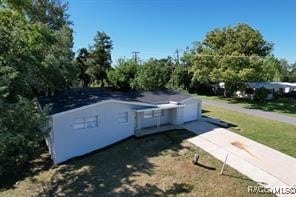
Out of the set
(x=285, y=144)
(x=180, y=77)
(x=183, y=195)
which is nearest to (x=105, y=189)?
(x=183, y=195)

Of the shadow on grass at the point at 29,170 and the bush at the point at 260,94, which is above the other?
the bush at the point at 260,94

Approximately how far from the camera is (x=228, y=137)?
61.2 ft

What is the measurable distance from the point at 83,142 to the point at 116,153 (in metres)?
2.25

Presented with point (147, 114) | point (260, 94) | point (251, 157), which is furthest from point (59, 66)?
point (260, 94)

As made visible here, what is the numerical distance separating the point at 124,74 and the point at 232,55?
15.3 meters

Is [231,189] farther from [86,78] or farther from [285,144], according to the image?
[86,78]

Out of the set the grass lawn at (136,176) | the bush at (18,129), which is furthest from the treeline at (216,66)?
the bush at (18,129)

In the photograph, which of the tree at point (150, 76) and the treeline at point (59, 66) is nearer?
the treeline at point (59, 66)

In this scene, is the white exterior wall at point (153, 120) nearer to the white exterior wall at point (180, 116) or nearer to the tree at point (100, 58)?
the white exterior wall at point (180, 116)

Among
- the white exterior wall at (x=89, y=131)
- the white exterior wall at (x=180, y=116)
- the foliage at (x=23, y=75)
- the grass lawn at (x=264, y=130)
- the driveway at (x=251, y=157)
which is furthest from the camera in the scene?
the white exterior wall at (x=180, y=116)

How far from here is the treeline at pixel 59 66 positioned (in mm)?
11297

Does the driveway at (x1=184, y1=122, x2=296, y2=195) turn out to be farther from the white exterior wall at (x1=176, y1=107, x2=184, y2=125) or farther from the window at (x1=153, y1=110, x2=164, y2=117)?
the window at (x1=153, y1=110, x2=164, y2=117)

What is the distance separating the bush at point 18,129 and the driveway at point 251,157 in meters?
10.1

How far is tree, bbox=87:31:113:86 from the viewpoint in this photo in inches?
1917
